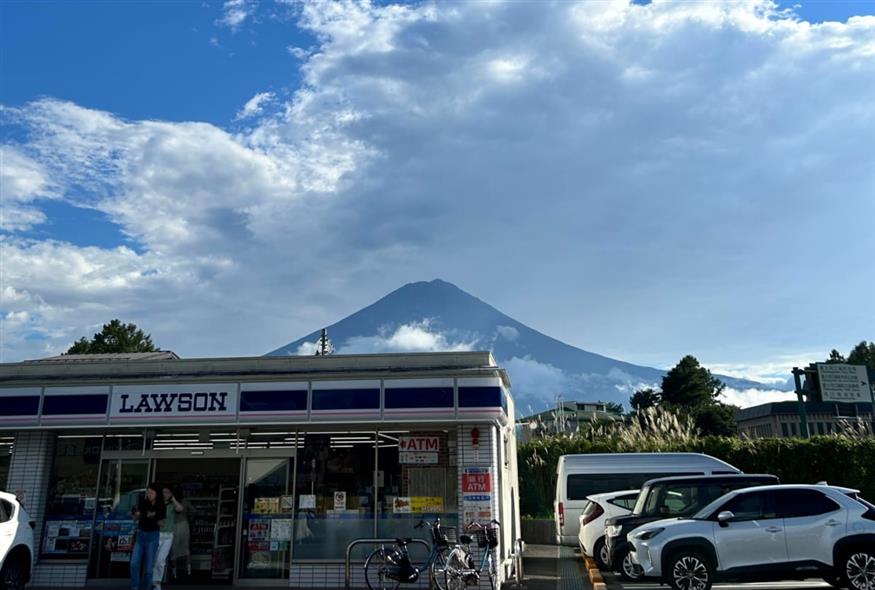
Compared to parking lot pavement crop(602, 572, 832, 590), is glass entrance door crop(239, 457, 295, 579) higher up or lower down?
higher up

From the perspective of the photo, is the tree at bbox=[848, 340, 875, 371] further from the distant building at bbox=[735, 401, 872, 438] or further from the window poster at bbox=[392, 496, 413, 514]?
the window poster at bbox=[392, 496, 413, 514]

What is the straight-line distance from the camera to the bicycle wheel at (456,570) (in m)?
11.1

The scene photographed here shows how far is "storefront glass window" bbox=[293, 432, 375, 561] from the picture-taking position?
13195 millimetres

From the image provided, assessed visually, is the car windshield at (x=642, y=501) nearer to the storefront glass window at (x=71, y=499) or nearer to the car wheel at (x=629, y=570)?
the car wheel at (x=629, y=570)

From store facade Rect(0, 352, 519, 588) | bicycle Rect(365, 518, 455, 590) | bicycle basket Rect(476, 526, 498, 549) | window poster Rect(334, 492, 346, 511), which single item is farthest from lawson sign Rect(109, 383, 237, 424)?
bicycle basket Rect(476, 526, 498, 549)

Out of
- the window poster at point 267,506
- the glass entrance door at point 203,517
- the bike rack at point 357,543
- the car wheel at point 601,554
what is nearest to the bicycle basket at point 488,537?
the bike rack at point 357,543

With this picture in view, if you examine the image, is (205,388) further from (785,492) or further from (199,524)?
(785,492)

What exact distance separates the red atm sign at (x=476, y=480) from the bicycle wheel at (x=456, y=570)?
1.50 metres

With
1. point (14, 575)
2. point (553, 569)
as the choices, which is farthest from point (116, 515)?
point (553, 569)

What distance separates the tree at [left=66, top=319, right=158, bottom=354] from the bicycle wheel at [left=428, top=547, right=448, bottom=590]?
3971 cm

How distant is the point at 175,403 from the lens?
13.5m

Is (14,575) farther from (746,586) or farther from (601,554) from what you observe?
(746,586)

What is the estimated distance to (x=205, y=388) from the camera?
13562 millimetres

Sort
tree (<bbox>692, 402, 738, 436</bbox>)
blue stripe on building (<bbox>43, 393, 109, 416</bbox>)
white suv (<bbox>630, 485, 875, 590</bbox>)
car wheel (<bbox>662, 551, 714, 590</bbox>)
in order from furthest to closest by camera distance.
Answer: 1. tree (<bbox>692, 402, 738, 436</bbox>)
2. blue stripe on building (<bbox>43, 393, 109, 416</bbox>)
3. car wheel (<bbox>662, 551, 714, 590</bbox>)
4. white suv (<bbox>630, 485, 875, 590</bbox>)
